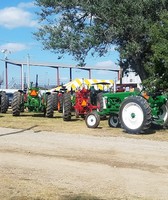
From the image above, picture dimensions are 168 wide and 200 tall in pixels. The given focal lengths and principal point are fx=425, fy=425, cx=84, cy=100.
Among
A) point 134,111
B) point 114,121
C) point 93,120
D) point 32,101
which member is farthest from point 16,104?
point 134,111

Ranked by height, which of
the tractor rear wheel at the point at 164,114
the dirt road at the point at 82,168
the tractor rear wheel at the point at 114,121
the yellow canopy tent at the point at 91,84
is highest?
the yellow canopy tent at the point at 91,84

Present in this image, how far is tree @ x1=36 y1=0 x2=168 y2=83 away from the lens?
1758 cm

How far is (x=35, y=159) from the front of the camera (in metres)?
9.05

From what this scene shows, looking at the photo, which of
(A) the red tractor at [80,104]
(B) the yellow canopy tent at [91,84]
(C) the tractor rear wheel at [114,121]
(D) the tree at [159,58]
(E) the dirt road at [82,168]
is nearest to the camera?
(E) the dirt road at [82,168]

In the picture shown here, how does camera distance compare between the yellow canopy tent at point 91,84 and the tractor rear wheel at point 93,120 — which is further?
the yellow canopy tent at point 91,84

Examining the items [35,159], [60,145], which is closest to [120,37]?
[60,145]

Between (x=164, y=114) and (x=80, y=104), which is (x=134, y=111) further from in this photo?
(x=80, y=104)

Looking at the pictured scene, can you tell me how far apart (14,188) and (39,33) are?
14.8m

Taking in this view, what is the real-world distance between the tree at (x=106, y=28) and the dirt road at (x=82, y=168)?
22.3 ft

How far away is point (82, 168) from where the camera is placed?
8164 mm

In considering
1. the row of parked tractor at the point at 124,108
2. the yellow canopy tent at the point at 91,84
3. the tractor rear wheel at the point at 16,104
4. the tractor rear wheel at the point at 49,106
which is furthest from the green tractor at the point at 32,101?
the yellow canopy tent at the point at 91,84

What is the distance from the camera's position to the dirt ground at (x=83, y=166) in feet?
21.1

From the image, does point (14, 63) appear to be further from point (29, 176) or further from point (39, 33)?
point (29, 176)

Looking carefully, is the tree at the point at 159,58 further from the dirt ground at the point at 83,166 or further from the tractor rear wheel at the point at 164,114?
the dirt ground at the point at 83,166
